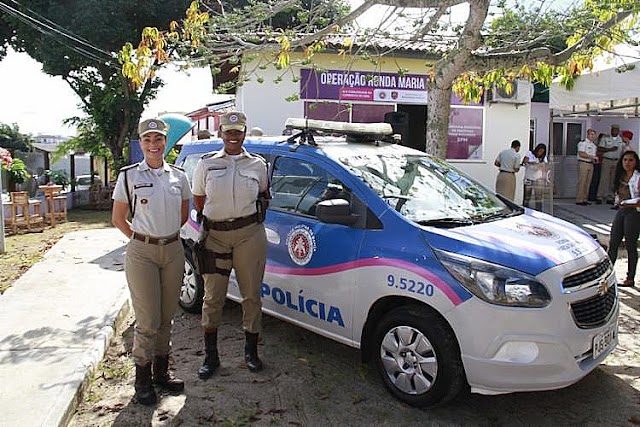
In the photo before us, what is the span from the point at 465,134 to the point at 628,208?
720 cm

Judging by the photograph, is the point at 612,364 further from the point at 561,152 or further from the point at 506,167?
the point at 561,152

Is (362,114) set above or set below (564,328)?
above

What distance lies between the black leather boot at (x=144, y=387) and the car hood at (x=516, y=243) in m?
2.12

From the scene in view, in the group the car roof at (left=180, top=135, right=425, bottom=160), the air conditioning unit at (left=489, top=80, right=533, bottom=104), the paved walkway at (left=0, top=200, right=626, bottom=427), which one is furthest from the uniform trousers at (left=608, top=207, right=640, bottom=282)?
the air conditioning unit at (left=489, top=80, right=533, bottom=104)

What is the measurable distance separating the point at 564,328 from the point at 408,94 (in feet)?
33.6

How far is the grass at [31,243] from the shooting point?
7.63 metres

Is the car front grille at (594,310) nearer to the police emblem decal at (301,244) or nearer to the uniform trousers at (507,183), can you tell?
the police emblem decal at (301,244)

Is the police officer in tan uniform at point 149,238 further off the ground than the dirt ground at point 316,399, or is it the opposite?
the police officer in tan uniform at point 149,238

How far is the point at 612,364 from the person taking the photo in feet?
14.8

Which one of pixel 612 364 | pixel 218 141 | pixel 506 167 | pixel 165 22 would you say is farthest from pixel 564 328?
pixel 165 22

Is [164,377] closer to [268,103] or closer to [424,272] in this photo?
[424,272]

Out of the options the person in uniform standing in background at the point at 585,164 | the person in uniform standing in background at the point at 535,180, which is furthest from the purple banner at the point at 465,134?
the person in uniform standing in background at the point at 585,164

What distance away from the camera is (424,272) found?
358 centimetres

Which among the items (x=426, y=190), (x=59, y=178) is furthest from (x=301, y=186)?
(x=59, y=178)
